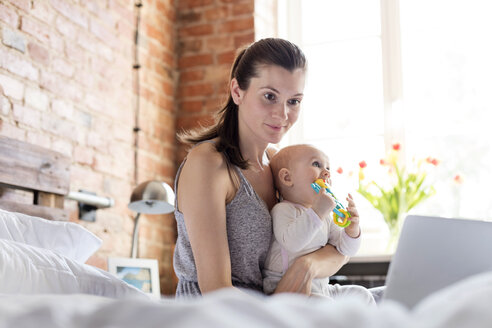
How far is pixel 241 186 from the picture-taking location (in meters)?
1.68

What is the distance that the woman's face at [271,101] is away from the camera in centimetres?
172

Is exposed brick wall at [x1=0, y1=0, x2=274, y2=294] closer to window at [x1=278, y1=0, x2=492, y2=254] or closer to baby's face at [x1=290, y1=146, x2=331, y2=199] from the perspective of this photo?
window at [x1=278, y1=0, x2=492, y2=254]

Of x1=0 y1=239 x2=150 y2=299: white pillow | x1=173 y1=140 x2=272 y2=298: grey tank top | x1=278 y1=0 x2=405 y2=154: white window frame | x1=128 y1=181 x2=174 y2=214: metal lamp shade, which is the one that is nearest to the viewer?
x1=0 y1=239 x2=150 y2=299: white pillow

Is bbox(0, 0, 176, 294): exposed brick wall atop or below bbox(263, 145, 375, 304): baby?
atop

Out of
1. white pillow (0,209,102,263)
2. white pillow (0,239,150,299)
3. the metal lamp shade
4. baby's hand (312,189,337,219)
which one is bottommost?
white pillow (0,239,150,299)

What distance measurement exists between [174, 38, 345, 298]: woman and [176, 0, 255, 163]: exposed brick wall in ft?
5.21

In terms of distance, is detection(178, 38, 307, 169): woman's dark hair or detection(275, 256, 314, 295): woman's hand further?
detection(178, 38, 307, 169): woman's dark hair

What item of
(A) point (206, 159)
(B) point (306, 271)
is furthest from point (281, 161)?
(B) point (306, 271)

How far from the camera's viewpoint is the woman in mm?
1549

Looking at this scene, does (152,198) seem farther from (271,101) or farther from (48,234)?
(271,101)

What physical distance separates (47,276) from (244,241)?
506 mm

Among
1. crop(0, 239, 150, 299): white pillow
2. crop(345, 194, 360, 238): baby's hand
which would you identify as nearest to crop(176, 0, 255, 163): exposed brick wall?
crop(345, 194, 360, 238): baby's hand

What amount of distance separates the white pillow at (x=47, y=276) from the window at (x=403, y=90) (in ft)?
6.73

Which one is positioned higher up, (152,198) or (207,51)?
(207,51)
